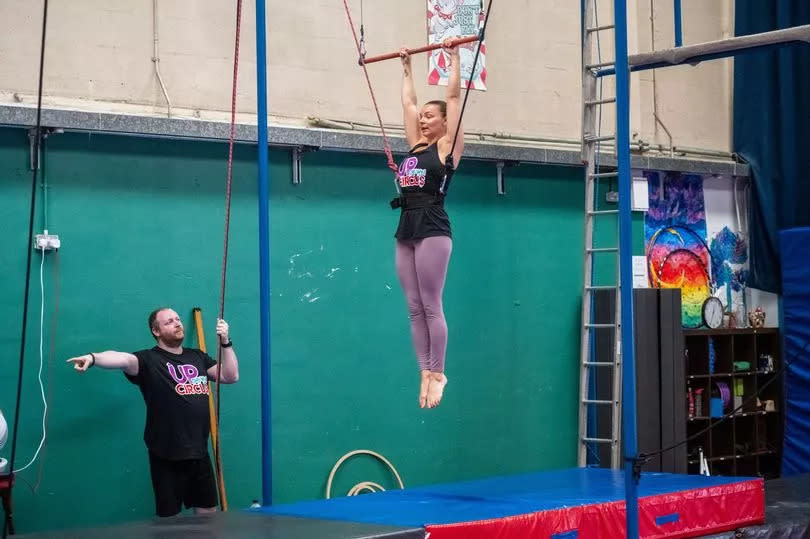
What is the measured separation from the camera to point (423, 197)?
5.25 m

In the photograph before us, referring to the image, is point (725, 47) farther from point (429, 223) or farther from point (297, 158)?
point (297, 158)

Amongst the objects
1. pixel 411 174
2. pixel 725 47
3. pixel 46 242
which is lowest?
pixel 46 242

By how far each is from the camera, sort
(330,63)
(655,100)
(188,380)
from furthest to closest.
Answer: (655,100) < (330,63) < (188,380)

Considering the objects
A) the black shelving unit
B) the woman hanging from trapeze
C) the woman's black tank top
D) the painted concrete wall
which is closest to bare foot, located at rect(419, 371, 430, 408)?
the woman hanging from trapeze

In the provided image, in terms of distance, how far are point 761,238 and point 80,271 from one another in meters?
5.45

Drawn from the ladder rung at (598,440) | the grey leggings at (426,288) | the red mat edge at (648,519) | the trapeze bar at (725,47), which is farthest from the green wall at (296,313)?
the red mat edge at (648,519)

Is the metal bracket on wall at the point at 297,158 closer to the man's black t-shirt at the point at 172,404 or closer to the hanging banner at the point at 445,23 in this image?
the hanging banner at the point at 445,23

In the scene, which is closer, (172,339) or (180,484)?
(180,484)

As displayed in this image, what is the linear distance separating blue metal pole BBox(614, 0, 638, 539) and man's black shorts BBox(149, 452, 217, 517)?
87.9 inches

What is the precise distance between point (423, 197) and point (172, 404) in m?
1.69

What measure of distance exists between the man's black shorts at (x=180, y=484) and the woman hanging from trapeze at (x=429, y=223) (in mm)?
1251

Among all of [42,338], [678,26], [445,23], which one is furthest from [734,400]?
[42,338]

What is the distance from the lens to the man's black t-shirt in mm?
5547

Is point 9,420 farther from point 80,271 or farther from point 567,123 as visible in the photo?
point 567,123
